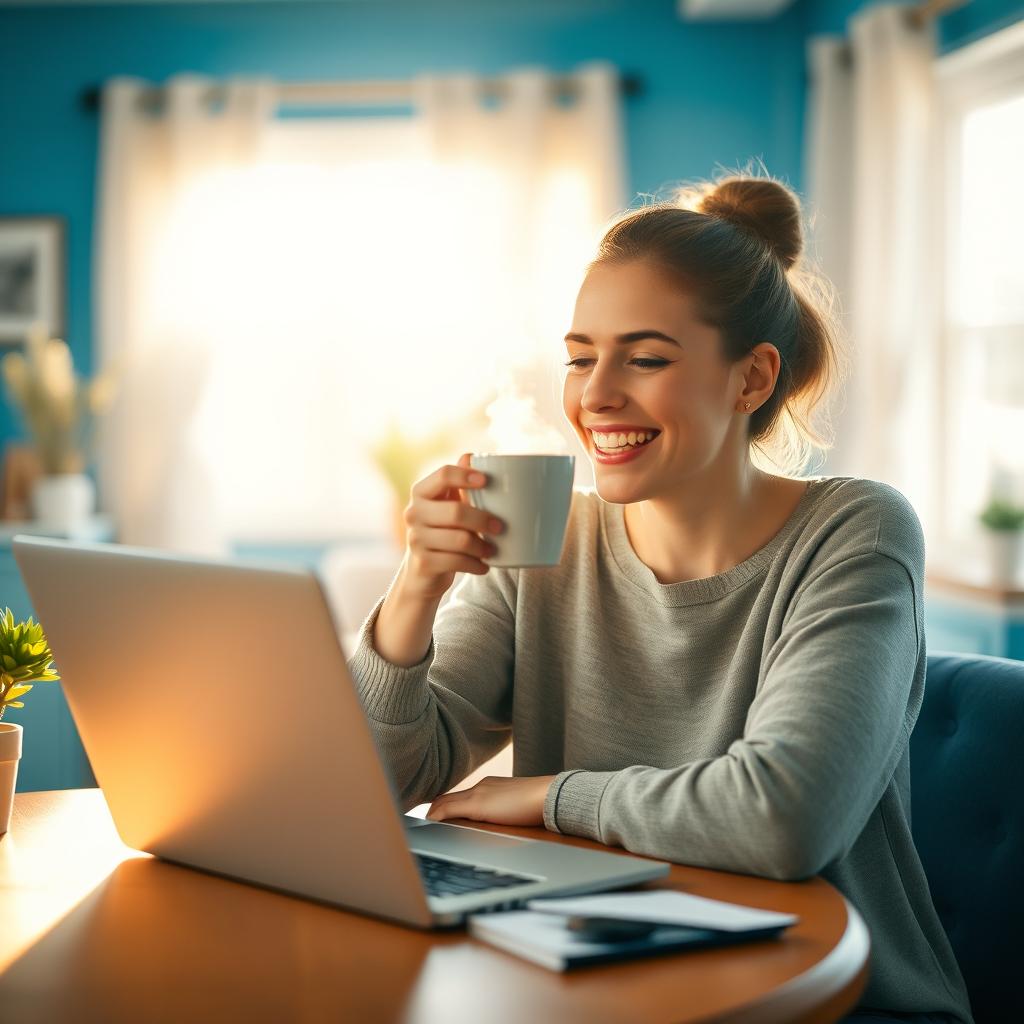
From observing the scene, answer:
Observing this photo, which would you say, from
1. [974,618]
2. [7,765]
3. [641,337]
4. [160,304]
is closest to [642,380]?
[641,337]

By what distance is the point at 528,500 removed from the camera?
3.82ft

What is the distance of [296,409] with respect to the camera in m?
5.16

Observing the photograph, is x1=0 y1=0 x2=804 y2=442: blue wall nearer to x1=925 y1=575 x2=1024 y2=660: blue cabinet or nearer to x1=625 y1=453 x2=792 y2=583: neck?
x1=925 y1=575 x2=1024 y2=660: blue cabinet

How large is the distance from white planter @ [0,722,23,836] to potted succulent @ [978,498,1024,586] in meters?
2.84

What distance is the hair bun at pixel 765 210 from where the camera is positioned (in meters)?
1.59

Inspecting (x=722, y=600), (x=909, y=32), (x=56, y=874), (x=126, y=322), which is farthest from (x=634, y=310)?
(x=126, y=322)

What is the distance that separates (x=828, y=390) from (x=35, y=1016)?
1191 mm

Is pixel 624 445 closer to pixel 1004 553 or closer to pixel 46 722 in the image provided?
pixel 1004 553

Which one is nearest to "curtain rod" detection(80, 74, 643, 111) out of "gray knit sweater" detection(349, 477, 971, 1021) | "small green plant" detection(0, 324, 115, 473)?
"small green plant" detection(0, 324, 115, 473)

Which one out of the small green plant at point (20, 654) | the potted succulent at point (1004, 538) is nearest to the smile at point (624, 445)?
the small green plant at point (20, 654)

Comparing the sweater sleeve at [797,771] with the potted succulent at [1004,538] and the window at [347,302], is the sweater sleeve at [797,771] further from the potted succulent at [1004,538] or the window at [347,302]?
the window at [347,302]

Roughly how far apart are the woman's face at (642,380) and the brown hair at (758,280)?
3 centimetres

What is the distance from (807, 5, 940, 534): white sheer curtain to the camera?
4.03 m

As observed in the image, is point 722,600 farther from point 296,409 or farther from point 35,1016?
point 296,409
